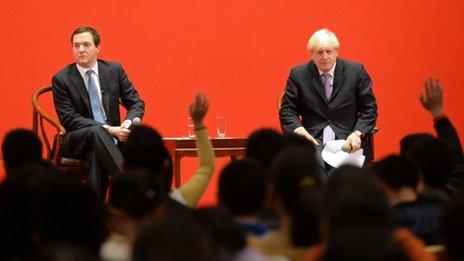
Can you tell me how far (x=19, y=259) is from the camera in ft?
7.52

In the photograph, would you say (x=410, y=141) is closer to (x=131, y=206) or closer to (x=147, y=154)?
(x=147, y=154)

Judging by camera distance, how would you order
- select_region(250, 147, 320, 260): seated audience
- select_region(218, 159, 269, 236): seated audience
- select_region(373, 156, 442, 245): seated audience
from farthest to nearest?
select_region(373, 156, 442, 245): seated audience → select_region(218, 159, 269, 236): seated audience → select_region(250, 147, 320, 260): seated audience

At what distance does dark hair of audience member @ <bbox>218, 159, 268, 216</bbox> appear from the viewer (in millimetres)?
2949

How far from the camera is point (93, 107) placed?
19.7 ft

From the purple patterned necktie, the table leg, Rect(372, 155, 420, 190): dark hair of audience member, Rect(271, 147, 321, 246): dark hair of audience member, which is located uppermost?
Rect(271, 147, 321, 246): dark hair of audience member

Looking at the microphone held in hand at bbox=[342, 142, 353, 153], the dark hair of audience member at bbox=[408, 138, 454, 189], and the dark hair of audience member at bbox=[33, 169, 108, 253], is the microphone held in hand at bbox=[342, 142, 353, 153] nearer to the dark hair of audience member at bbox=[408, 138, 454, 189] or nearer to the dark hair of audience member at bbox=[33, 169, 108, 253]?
the dark hair of audience member at bbox=[408, 138, 454, 189]

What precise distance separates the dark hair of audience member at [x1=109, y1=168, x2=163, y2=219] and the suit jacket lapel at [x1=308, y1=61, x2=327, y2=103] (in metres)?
3.25

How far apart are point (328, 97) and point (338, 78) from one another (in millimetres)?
126

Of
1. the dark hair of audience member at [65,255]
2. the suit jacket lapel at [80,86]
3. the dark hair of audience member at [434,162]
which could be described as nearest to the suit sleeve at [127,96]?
the suit jacket lapel at [80,86]

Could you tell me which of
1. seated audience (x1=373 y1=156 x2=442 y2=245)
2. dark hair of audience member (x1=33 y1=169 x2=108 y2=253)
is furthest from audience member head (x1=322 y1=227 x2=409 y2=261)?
seated audience (x1=373 y1=156 x2=442 y2=245)

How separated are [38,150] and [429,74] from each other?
4.24 m

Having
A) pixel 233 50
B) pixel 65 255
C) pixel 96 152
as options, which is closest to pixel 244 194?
pixel 65 255

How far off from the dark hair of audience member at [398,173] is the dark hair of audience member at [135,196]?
0.83 metres

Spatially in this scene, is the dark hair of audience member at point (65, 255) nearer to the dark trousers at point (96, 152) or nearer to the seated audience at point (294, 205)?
the seated audience at point (294, 205)
